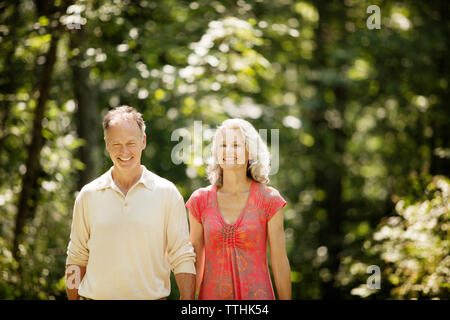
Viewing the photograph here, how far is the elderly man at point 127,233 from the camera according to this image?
2.83m

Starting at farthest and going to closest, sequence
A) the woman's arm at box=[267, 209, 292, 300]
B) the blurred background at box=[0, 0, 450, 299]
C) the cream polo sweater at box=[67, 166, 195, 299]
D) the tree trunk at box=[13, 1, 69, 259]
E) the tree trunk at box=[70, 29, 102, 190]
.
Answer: the tree trunk at box=[70, 29, 102, 190]
the blurred background at box=[0, 0, 450, 299]
the tree trunk at box=[13, 1, 69, 259]
the woman's arm at box=[267, 209, 292, 300]
the cream polo sweater at box=[67, 166, 195, 299]

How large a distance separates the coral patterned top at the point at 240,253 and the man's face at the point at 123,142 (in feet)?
1.85

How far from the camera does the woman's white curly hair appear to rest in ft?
10.6

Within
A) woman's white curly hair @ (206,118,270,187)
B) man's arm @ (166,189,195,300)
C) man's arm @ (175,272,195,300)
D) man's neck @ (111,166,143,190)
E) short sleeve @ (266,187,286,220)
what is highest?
woman's white curly hair @ (206,118,270,187)

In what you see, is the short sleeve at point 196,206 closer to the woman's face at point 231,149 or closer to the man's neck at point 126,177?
the woman's face at point 231,149

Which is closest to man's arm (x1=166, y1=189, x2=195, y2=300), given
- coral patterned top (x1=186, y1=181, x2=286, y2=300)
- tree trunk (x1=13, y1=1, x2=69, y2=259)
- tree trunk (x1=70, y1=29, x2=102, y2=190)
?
coral patterned top (x1=186, y1=181, x2=286, y2=300)

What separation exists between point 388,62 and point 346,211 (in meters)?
3.44

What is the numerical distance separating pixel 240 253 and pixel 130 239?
2.02 feet

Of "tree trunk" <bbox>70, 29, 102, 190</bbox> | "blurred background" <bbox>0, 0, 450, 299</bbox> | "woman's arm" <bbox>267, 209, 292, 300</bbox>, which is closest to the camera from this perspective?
"woman's arm" <bbox>267, 209, 292, 300</bbox>

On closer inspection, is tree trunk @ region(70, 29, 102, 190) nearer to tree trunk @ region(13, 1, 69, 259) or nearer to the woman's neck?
tree trunk @ region(13, 1, 69, 259)

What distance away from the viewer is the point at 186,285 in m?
2.92

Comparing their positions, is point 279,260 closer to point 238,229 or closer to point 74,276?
point 238,229

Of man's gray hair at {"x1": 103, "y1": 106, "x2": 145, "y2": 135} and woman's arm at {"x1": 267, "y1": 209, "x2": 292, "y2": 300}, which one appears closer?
man's gray hair at {"x1": 103, "y1": 106, "x2": 145, "y2": 135}

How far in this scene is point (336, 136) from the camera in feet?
38.3
